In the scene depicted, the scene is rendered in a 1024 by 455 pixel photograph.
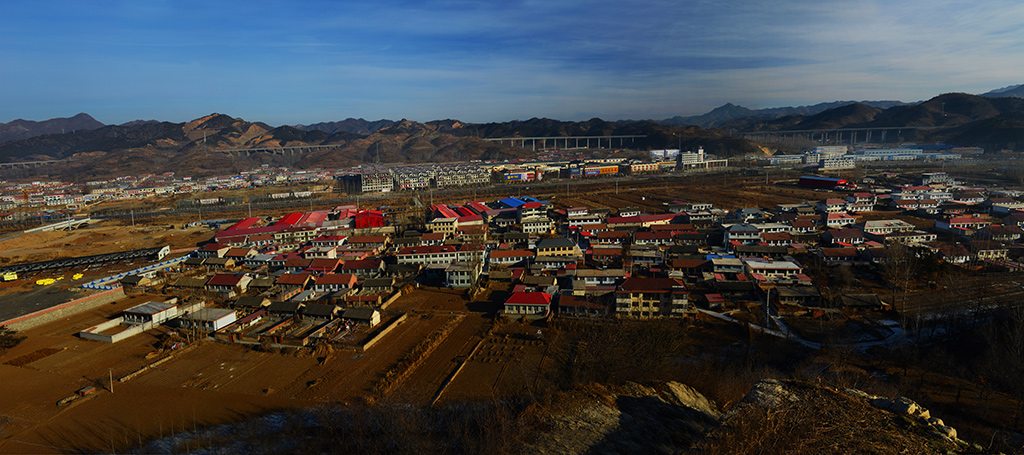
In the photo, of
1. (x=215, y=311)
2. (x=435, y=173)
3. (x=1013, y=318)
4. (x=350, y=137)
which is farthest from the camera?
(x=350, y=137)

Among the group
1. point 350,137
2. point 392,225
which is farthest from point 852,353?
point 350,137

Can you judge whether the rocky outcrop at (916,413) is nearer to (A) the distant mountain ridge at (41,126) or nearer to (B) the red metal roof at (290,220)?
(B) the red metal roof at (290,220)

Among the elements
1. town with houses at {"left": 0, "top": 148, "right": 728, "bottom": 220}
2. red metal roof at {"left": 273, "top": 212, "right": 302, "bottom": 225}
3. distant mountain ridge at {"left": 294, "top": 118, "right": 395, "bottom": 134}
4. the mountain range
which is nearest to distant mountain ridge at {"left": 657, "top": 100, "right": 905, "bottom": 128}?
the mountain range

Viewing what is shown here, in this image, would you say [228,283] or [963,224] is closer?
[228,283]

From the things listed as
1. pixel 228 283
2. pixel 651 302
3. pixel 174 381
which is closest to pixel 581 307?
pixel 651 302

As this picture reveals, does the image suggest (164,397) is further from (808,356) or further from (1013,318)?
(1013,318)

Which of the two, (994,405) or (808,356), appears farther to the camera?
(808,356)

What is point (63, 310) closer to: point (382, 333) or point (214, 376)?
point (214, 376)
